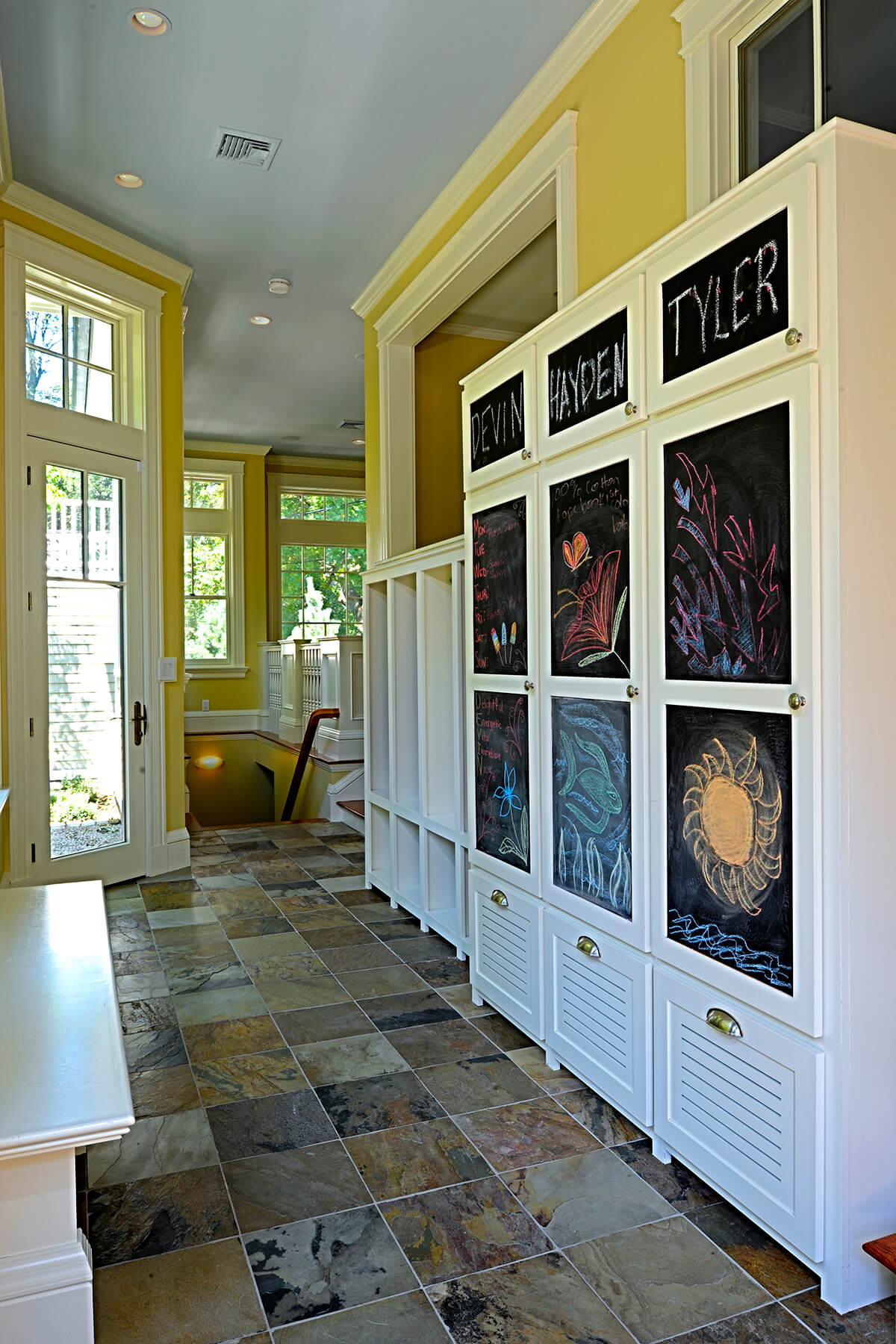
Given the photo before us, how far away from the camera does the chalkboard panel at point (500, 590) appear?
2.75 meters

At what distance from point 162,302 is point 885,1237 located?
206 inches

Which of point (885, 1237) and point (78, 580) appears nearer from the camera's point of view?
point (885, 1237)

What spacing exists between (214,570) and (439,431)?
479 centimetres

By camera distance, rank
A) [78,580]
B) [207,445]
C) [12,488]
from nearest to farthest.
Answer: [12,488] < [78,580] < [207,445]

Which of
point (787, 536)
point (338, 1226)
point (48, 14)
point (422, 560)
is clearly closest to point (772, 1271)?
point (338, 1226)

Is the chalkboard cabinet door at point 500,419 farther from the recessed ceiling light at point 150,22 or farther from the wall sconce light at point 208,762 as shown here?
the wall sconce light at point 208,762

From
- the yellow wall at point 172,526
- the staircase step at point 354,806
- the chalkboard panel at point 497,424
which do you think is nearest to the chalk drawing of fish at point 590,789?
the chalkboard panel at point 497,424

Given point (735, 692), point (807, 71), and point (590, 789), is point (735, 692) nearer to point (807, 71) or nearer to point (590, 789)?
point (590, 789)

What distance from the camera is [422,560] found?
3941 millimetres

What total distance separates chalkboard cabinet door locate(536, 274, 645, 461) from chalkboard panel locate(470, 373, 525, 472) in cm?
14

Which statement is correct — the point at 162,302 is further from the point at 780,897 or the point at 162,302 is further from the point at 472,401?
the point at 780,897

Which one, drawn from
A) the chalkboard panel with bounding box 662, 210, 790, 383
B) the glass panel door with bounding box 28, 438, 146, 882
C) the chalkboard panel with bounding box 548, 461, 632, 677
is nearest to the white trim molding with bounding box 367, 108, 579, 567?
the chalkboard panel with bounding box 548, 461, 632, 677

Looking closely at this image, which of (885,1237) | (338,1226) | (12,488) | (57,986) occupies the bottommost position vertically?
(338,1226)

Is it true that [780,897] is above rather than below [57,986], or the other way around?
above
